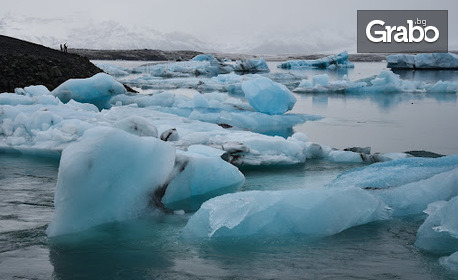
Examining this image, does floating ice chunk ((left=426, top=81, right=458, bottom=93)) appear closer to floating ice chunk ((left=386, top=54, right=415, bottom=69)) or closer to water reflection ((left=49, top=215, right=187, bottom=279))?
water reflection ((left=49, top=215, right=187, bottom=279))

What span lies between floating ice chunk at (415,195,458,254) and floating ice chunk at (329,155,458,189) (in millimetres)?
Result: 1027

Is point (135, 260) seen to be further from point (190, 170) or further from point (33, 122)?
point (33, 122)

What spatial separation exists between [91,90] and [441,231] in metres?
9.46

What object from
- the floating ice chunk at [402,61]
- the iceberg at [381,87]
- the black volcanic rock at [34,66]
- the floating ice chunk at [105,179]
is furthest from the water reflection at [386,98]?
the floating ice chunk at [402,61]

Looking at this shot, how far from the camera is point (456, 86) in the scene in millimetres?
21281

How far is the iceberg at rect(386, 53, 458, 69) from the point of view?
39562mm

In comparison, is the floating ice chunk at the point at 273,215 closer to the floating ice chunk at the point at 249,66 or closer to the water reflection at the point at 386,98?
the water reflection at the point at 386,98

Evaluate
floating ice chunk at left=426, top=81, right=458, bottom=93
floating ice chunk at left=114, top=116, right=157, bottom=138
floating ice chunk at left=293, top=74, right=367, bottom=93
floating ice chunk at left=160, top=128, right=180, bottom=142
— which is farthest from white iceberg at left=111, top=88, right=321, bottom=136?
floating ice chunk at left=426, top=81, right=458, bottom=93

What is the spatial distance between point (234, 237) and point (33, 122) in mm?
4891

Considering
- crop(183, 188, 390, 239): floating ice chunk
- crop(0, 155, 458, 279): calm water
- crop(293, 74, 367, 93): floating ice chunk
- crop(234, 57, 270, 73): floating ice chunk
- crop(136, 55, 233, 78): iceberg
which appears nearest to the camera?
crop(0, 155, 458, 279): calm water

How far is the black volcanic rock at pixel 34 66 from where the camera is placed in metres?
13.4

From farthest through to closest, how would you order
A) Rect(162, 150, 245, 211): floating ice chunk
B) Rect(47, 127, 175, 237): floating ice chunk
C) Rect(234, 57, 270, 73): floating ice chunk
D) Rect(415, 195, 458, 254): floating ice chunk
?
Rect(234, 57, 270, 73): floating ice chunk → Rect(162, 150, 245, 211): floating ice chunk → Rect(47, 127, 175, 237): floating ice chunk → Rect(415, 195, 458, 254): floating ice chunk

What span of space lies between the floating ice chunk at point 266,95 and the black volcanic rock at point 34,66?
510 centimetres

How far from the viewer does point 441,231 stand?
3975 mm
